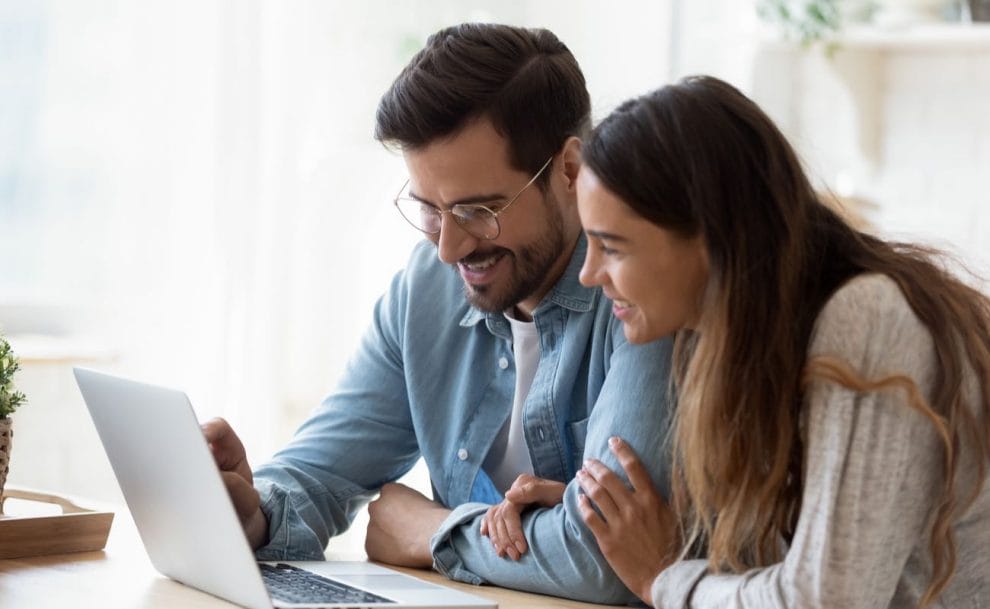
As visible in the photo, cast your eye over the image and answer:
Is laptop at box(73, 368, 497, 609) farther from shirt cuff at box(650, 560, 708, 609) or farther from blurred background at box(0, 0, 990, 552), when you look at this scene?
blurred background at box(0, 0, 990, 552)

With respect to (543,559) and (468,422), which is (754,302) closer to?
(543,559)

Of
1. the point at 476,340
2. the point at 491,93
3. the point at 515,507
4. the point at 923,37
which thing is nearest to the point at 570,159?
the point at 491,93

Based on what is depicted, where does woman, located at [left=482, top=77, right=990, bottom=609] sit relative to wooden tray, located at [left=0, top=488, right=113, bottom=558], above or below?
above

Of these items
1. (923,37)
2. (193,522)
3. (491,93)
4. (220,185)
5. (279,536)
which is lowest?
(279,536)

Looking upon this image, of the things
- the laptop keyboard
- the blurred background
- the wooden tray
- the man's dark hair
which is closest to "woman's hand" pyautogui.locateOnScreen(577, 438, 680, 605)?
the laptop keyboard

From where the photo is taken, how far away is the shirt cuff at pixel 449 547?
153 cm

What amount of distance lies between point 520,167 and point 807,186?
455 mm

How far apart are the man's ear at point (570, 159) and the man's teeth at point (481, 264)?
5.4 inches

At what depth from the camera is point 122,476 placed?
151 centimetres

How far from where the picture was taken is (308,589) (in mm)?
1370

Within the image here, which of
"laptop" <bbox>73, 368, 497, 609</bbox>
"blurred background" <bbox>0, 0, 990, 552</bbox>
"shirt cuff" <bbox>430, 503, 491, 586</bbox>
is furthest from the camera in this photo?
"blurred background" <bbox>0, 0, 990, 552</bbox>

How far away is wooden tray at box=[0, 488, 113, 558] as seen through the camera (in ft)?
5.06

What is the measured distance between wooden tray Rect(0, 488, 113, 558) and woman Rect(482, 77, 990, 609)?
2.15ft

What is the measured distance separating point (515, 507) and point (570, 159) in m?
0.44
